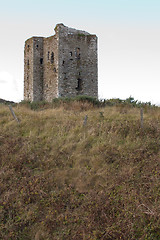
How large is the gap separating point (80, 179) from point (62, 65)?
18.3 metres

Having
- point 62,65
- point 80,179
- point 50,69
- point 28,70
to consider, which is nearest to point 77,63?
point 62,65

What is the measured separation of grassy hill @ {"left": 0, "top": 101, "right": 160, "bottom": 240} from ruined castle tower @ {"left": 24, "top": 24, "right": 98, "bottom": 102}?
42.8 feet

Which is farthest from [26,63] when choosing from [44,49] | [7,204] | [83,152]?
[7,204]

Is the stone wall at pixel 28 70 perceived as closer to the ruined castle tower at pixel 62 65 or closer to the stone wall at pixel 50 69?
the ruined castle tower at pixel 62 65

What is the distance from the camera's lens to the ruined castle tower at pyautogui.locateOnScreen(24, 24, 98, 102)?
24.2 meters

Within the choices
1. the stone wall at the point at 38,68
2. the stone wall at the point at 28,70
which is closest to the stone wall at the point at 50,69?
the stone wall at the point at 38,68

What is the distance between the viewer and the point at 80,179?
7535 millimetres

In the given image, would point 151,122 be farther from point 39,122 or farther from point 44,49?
point 44,49

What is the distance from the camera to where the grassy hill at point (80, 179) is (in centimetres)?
568

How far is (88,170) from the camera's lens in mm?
7945

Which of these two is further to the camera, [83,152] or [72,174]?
[83,152]

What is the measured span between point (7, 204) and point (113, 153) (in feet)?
13.3

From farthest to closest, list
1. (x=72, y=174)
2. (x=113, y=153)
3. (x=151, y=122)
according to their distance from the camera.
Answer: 1. (x=151, y=122)
2. (x=113, y=153)
3. (x=72, y=174)

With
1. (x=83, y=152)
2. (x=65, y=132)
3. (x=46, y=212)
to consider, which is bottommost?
(x=46, y=212)
